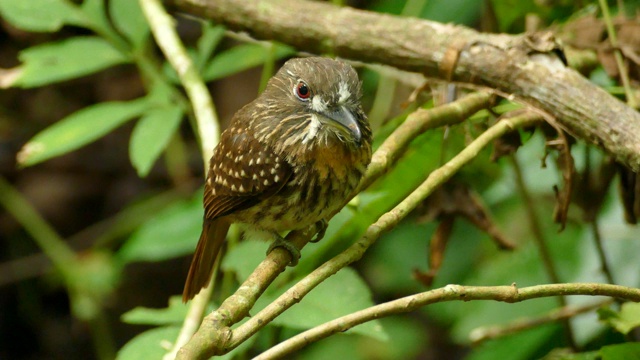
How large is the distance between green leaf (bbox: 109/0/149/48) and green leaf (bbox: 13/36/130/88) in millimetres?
75

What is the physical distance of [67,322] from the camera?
196 inches

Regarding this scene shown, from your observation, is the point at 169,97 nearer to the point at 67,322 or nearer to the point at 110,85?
the point at 110,85

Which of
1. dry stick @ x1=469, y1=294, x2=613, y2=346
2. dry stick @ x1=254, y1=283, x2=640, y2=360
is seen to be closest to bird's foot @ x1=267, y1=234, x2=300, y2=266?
dry stick @ x1=254, y1=283, x2=640, y2=360

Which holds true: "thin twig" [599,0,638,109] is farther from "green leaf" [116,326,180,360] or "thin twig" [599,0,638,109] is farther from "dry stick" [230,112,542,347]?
"green leaf" [116,326,180,360]

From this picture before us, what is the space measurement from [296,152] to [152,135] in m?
0.64

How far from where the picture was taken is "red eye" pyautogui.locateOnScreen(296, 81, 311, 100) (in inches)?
83.5

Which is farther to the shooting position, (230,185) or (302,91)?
(230,185)

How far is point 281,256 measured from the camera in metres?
1.87

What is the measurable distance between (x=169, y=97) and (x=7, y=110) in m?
2.69

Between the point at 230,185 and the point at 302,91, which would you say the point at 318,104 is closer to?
the point at 302,91

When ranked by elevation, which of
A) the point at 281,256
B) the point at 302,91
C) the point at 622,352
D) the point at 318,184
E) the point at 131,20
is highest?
the point at 131,20

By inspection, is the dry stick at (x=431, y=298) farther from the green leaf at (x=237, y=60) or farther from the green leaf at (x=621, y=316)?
the green leaf at (x=237, y=60)

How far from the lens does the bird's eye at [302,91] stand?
212 cm

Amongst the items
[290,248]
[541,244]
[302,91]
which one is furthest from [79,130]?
[541,244]
